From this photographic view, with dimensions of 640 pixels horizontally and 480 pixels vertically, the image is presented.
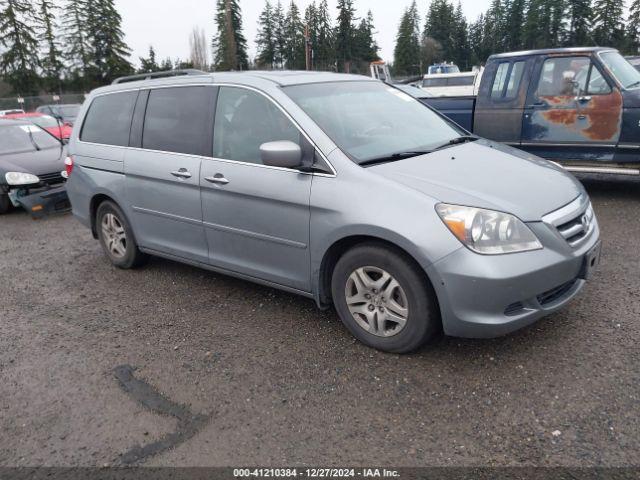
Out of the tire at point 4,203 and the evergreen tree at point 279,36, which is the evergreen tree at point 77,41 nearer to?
the evergreen tree at point 279,36

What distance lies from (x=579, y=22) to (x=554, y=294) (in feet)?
270

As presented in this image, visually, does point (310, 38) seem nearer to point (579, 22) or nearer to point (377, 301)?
point (579, 22)

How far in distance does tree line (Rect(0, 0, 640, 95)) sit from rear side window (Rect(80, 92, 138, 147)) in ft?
158

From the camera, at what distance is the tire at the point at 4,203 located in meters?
8.26

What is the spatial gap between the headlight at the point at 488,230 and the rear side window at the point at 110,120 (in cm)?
325

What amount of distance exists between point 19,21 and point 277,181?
216 feet

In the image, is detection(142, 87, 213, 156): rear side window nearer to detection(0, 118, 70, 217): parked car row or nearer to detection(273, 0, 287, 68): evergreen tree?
detection(0, 118, 70, 217): parked car row

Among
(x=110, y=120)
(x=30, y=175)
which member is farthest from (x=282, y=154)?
(x=30, y=175)

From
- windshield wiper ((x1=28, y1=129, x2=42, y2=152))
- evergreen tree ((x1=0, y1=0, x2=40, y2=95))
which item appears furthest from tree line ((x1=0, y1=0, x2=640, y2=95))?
windshield wiper ((x1=28, y1=129, x2=42, y2=152))

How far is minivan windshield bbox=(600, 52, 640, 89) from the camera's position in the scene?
6.79m

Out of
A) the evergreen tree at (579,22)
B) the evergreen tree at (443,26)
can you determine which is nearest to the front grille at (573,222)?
the evergreen tree at (579,22)

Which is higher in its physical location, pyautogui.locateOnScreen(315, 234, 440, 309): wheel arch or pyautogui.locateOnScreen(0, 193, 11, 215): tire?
pyautogui.locateOnScreen(315, 234, 440, 309): wheel arch

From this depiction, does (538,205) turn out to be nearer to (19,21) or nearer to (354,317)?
(354,317)

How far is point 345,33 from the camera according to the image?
78375 mm
